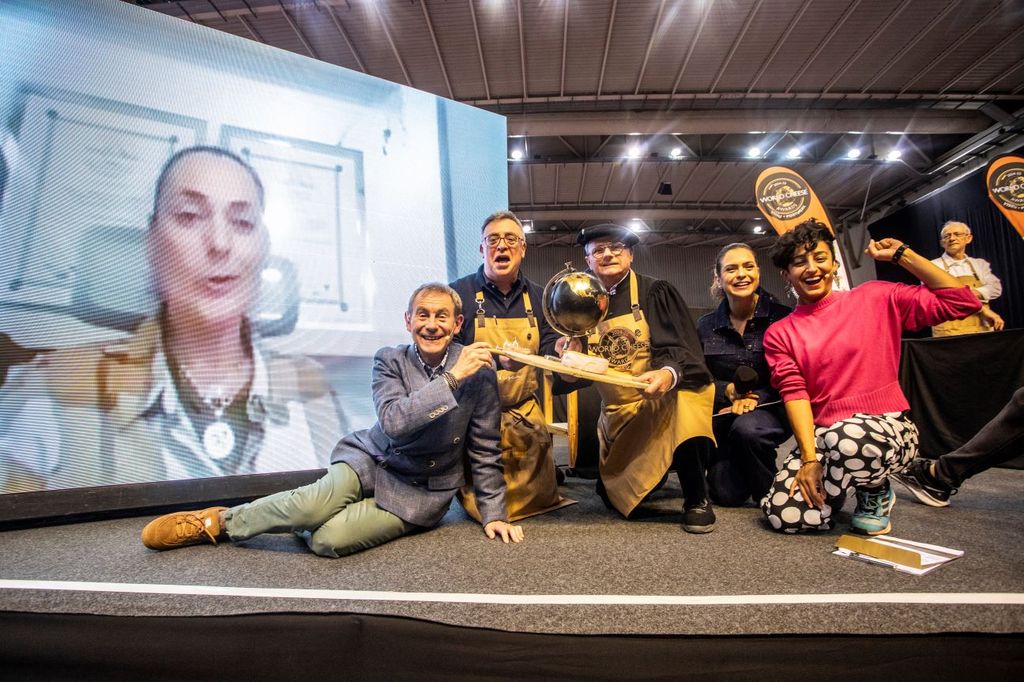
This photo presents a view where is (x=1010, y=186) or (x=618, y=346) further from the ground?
(x=1010, y=186)

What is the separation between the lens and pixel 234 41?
3.13 meters

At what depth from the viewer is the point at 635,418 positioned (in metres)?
2.27

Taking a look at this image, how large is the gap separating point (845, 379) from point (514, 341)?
147cm

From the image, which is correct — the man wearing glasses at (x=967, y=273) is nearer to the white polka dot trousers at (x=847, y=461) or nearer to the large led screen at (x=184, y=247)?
the white polka dot trousers at (x=847, y=461)

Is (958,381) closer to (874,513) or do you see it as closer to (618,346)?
(874,513)

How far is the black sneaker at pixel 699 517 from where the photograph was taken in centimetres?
210

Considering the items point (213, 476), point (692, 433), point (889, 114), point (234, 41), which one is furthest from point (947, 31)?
point (213, 476)

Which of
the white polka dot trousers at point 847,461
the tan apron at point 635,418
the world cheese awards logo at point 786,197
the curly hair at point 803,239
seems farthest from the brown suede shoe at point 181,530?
the world cheese awards logo at point 786,197

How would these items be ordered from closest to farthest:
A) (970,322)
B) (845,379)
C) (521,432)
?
(845,379) → (521,432) → (970,322)

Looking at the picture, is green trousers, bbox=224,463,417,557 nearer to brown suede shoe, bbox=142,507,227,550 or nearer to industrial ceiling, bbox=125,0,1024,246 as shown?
brown suede shoe, bbox=142,507,227,550

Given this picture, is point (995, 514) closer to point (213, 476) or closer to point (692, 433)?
point (692, 433)

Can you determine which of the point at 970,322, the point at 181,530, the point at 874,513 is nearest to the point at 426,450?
the point at 181,530

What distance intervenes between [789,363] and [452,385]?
4.85ft

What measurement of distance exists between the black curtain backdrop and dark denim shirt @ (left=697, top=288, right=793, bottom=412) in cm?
1010
